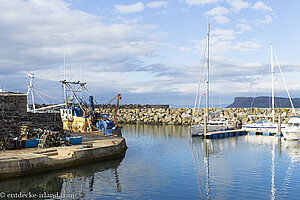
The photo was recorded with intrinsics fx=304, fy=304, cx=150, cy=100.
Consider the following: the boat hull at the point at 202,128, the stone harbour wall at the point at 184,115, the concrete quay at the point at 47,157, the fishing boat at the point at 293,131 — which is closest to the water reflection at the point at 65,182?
the concrete quay at the point at 47,157

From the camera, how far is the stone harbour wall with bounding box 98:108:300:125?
6142 centimetres

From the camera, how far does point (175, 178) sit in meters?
19.6

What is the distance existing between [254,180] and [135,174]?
7.66 m

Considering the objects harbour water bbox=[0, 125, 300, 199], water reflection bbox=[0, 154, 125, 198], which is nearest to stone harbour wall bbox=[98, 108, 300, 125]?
harbour water bbox=[0, 125, 300, 199]

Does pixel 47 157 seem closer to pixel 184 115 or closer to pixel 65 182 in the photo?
pixel 65 182

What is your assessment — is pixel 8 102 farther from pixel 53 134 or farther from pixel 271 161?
pixel 271 161

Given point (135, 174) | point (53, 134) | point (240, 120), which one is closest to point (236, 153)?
point (135, 174)

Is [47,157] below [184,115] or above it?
below

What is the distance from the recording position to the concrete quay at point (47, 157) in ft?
57.7

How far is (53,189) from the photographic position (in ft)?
55.6

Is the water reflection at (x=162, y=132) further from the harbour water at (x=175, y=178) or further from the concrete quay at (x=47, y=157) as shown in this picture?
the concrete quay at (x=47, y=157)

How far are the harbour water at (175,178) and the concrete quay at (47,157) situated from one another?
1.42 ft

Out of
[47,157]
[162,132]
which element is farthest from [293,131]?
[47,157]

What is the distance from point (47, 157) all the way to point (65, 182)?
7.86 feet
